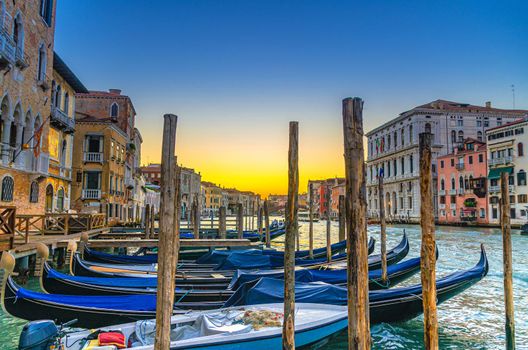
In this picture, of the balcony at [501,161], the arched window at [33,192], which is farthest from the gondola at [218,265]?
the balcony at [501,161]

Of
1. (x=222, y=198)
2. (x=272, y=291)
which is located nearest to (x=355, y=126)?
(x=272, y=291)

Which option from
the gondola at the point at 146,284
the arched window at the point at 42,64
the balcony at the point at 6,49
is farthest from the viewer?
the arched window at the point at 42,64

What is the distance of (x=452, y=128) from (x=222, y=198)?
4462cm

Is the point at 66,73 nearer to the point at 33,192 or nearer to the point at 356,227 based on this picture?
the point at 33,192

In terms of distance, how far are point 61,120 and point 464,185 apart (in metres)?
28.3

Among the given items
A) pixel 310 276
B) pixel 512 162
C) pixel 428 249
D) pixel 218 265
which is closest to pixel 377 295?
pixel 310 276

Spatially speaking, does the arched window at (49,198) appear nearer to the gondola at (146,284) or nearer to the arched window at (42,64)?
the arched window at (42,64)

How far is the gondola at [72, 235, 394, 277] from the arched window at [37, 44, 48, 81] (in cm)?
660

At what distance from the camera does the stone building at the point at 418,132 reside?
1485 inches

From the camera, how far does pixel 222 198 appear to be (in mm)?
73562

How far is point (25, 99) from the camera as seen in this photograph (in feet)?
33.7

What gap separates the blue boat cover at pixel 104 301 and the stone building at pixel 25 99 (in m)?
6.20

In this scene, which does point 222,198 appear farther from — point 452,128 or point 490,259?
point 490,259

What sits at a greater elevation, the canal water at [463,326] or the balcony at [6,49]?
the balcony at [6,49]
